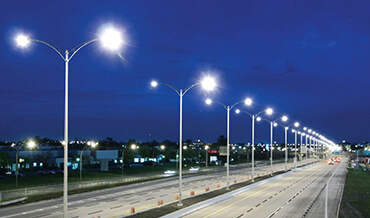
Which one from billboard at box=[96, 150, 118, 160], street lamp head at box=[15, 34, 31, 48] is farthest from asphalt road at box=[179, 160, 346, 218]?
billboard at box=[96, 150, 118, 160]

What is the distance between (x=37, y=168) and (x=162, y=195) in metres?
58.8

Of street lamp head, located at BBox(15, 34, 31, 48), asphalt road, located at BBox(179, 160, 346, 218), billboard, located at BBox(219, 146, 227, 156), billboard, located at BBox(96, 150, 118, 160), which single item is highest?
street lamp head, located at BBox(15, 34, 31, 48)

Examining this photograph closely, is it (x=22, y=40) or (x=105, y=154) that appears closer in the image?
(x=22, y=40)

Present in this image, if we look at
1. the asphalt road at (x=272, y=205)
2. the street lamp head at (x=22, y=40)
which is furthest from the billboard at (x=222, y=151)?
the street lamp head at (x=22, y=40)

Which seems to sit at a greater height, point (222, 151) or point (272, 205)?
point (222, 151)

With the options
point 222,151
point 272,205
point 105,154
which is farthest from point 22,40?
point 105,154

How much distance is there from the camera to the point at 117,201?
1491 inches

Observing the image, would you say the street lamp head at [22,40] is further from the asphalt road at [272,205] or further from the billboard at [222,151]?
the billboard at [222,151]

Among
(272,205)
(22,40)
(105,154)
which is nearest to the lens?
(22,40)

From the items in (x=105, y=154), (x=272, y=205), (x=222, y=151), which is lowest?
(x=272, y=205)

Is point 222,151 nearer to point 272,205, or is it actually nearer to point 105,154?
point 105,154

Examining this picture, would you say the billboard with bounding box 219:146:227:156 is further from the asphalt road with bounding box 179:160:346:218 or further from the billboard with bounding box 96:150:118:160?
the billboard with bounding box 96:150:118:160

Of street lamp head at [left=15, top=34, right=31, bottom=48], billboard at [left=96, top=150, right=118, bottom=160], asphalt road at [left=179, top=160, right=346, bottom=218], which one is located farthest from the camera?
billboard at [left=96, top=150, right=118, bottom=160]

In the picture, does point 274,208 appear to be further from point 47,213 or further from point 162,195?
point 47,213
